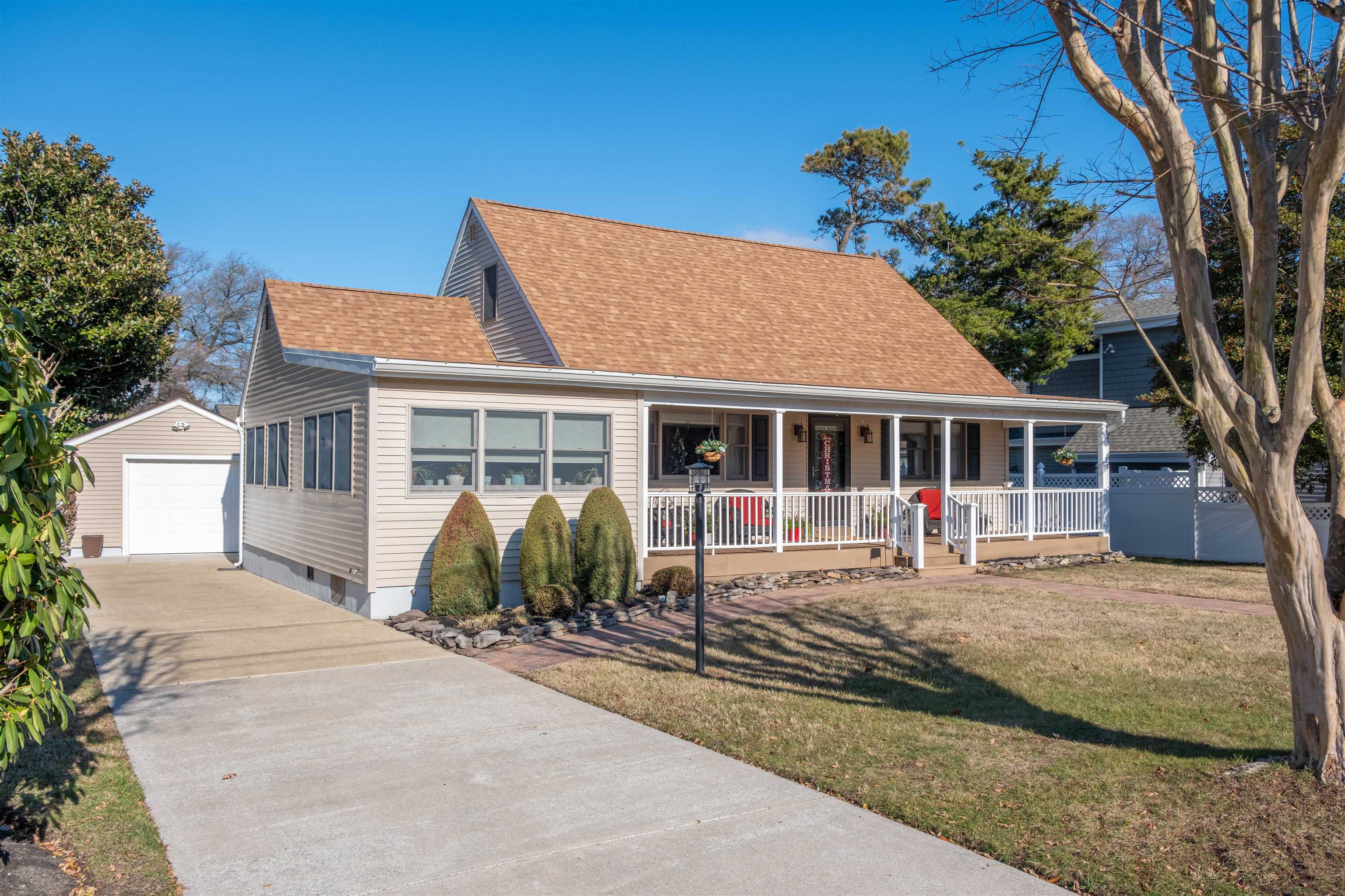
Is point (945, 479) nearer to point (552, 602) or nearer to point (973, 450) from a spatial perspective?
point (973, 450)

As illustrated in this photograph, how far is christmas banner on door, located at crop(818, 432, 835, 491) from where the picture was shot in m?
18.1

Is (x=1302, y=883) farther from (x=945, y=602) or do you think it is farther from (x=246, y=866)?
(x=945, y=602)

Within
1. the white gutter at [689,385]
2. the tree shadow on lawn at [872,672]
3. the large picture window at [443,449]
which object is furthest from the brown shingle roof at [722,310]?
the tree shadow on lawn at [872,672]

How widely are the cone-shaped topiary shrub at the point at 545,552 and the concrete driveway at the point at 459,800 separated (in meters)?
2.65

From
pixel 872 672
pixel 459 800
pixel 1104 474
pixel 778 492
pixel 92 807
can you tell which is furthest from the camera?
pixel 1104 474

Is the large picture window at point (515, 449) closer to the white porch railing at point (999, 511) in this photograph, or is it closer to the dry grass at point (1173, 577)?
the white porch railing at point (999, 511)

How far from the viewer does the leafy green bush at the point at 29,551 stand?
3857 millimetres

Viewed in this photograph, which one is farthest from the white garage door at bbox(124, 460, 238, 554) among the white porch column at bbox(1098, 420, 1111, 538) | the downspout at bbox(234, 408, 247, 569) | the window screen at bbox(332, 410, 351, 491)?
the white porch column at bbox(1098, 420, 1111, 538)

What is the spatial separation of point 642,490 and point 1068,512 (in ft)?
29.2

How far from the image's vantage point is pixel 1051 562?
17.6 metres

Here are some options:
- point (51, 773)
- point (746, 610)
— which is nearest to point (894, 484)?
point (746, 610)

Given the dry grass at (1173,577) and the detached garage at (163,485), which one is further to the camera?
the detached garage at (163,485)

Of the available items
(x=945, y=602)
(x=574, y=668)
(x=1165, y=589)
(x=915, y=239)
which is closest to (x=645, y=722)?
(x=574, y=668)

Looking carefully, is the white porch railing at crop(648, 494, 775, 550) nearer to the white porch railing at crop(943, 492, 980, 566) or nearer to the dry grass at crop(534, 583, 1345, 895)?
the dry grass at crop(534, 583, 1345, 895)
